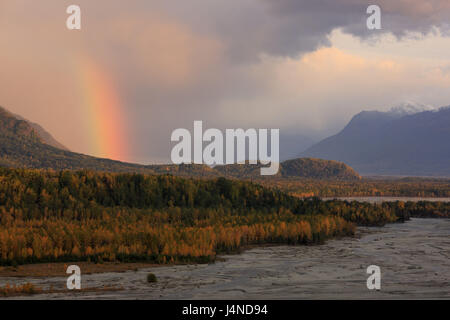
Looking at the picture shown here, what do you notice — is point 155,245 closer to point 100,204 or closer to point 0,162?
point 100,204

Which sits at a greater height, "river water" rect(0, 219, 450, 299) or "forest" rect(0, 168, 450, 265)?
"forest" rect(0, 168, 450, 265)

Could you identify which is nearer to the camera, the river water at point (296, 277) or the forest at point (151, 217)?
the river water at point (296, 277)

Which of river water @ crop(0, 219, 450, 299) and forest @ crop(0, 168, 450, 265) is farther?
forest @ crop(0, 168, 450, 265)

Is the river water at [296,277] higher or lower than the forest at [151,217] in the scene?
lower
